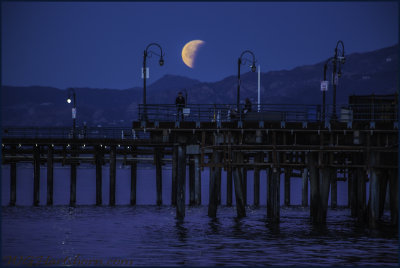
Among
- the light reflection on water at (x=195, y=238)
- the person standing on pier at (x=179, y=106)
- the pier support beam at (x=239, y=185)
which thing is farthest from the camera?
the pier support beam at (x=239, y=185)

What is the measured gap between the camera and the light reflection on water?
109ft

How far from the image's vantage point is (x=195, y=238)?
3891 cm

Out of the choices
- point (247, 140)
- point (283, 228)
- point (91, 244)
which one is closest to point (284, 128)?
point (247, 140)

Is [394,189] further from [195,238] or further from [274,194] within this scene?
[195,238]

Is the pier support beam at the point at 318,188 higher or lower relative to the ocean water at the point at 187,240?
higher

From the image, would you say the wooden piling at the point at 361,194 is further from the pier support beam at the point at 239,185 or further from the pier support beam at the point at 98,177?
the pier support beam at the point at 98,177

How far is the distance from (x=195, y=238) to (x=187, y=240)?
0.79 metres

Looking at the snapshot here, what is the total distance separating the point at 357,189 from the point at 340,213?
6.49 metres

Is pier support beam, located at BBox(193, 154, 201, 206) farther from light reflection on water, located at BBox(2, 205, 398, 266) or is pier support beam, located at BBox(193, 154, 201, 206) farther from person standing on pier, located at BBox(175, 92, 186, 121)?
person standing on pier, located at BBox(175, 92, 186, 121)

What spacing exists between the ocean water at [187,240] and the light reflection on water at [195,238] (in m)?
0.04

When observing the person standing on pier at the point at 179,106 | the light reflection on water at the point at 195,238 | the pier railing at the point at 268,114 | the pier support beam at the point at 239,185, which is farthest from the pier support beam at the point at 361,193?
the person standing on pier at the point at 179,106

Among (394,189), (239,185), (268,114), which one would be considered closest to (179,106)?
(268,114)

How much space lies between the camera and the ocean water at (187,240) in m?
32.7

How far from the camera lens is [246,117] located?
44.7 metres
